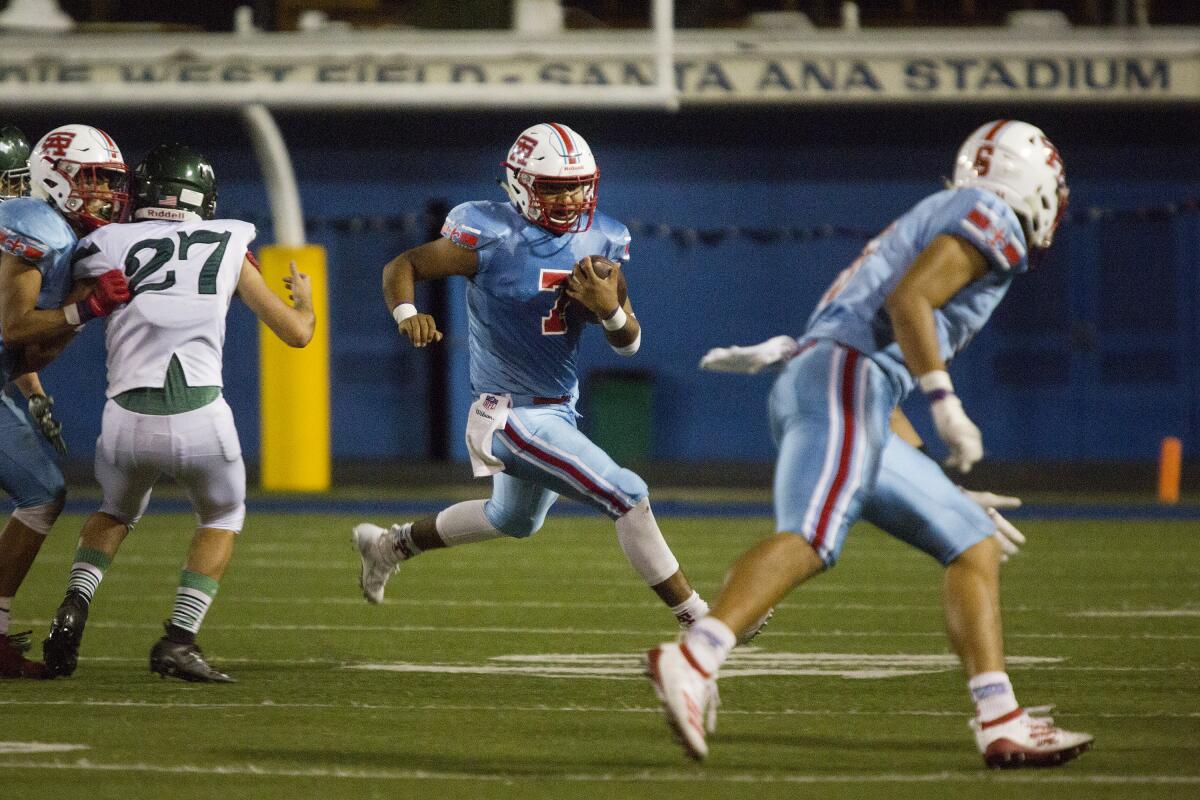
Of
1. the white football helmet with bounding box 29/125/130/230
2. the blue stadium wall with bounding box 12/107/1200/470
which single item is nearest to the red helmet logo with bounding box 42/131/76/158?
the white football helmet with bounding box 29/125/130/230

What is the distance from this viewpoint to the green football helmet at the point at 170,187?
17.9ft

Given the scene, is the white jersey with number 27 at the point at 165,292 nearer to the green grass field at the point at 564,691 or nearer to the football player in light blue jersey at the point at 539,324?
the football player in light blue jersey at the point at 539,324

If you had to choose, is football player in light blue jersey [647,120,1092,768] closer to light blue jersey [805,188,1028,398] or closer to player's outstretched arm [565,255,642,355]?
light blue jersey [805,188,1028,398]

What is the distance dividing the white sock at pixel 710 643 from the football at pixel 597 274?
168 centimetres

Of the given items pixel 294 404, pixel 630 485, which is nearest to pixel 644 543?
pixel 630 485

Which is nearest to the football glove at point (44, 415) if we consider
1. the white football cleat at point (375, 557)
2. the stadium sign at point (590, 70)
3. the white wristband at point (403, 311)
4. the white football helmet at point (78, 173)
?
the white football helmet at point (78, 173)

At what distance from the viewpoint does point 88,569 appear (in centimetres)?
543

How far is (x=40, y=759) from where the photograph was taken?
13.9ft

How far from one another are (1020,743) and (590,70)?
10.4 metres

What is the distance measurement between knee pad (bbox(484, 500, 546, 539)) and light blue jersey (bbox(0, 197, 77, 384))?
142 cm

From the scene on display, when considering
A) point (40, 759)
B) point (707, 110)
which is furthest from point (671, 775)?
point (707, 110)

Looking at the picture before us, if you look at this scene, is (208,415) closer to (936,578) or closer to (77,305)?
(77,305)

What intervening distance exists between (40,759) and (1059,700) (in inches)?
100

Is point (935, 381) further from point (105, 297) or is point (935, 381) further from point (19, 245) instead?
point (19, 245)
